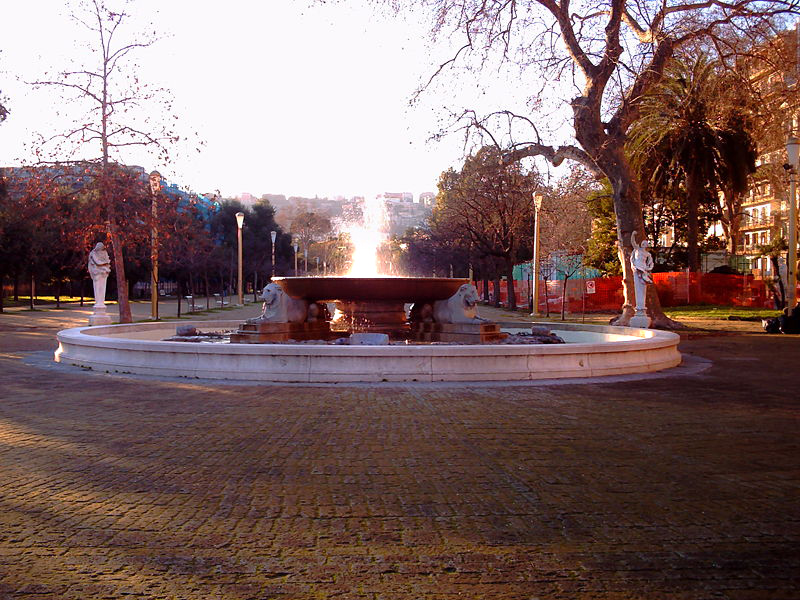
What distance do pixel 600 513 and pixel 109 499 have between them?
324cm

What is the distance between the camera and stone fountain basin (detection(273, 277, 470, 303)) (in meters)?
13.3

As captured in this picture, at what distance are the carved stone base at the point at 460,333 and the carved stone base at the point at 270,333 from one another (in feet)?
7.79

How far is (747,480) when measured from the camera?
5211mm

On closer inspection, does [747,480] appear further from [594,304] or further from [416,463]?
[594,304]

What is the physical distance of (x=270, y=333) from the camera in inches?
529

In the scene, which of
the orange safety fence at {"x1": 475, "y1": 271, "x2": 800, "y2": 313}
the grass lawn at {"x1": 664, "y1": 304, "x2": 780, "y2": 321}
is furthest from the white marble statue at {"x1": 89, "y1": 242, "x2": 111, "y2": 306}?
the grass lawn at {"x1": 664, "y1": 304, "x2": 780, "y2": 321}

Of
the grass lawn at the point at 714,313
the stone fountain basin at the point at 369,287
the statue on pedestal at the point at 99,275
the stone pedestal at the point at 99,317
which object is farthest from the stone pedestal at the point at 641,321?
the stone pedestal at the point at 99,317

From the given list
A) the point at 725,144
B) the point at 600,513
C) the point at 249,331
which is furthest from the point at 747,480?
the point at 725,144

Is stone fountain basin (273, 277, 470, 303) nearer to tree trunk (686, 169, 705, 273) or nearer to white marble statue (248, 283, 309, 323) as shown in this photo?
white marble statue (248, 283, 309, 323)

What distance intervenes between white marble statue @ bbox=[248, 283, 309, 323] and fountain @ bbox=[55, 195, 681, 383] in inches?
0.8

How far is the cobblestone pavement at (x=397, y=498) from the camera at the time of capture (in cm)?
339

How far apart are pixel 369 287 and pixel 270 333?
2.13 metres

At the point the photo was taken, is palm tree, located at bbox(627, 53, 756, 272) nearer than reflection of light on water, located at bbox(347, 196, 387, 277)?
Yes

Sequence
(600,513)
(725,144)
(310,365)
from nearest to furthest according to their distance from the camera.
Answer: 1. (600,513)
2. (310,365)
3. (725,144)
